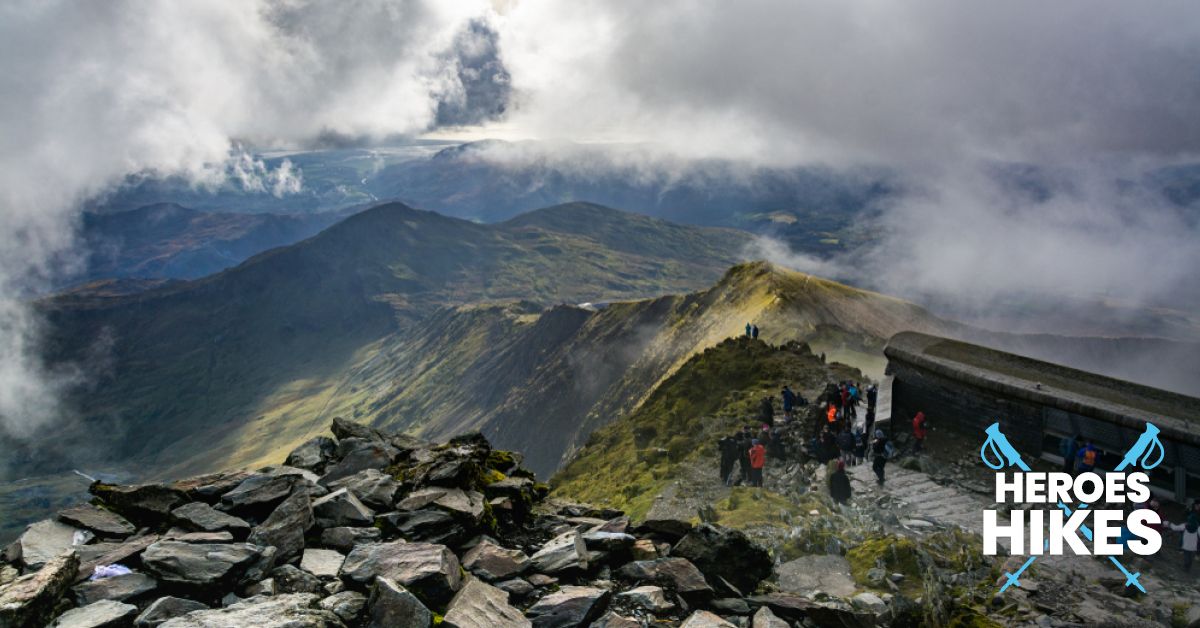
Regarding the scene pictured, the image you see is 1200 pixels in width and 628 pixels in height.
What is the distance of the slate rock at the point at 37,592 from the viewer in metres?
8.84

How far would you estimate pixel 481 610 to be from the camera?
9727 millimetres

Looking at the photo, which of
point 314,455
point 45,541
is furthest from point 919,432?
point 45,541

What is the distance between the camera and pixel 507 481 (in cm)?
1518

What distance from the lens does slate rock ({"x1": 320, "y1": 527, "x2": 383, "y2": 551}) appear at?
11609mm

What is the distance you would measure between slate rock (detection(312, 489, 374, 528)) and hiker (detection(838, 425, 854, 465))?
22213 millimetres

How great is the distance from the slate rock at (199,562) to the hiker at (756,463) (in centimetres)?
2124

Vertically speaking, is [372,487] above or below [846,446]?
above

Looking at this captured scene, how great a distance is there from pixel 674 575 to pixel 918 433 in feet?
68.3

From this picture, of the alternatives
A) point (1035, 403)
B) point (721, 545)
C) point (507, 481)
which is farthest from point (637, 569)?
point (1035, 403)

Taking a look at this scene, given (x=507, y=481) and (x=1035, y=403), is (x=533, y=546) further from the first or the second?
(x=1035, y=403)

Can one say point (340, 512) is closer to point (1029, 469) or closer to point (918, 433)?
point (1029, 469)

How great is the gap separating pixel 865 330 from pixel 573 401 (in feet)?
267

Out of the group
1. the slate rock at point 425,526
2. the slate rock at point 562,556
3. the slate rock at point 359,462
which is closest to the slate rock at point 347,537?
the slate rock at point 425,526

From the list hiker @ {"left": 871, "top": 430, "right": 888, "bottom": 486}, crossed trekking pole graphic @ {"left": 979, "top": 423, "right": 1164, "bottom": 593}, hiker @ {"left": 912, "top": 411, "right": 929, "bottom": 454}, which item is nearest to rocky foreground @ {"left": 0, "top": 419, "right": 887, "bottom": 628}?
crossed trekking pole graphic @ {"left": 979, "top": 423, "right": 1164, "bottom": 593}
